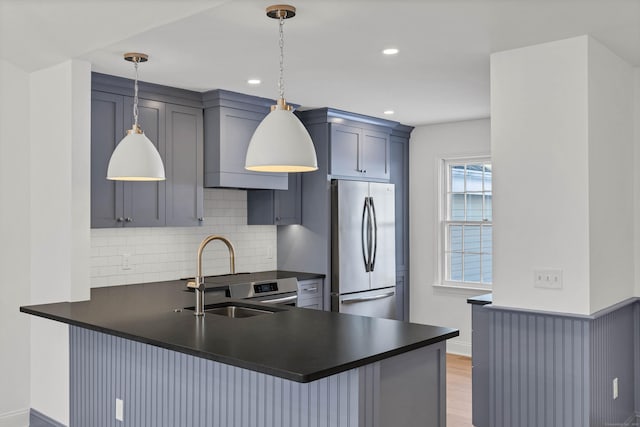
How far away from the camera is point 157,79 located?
13.8ft

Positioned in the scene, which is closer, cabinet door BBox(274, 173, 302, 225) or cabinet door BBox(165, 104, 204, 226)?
cabinet door BBox(165, 104, 204, 226)

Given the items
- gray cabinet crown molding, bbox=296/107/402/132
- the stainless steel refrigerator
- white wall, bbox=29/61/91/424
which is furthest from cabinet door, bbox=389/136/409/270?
white wall, bbox=29/61/91/424

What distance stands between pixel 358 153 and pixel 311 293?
147 cm

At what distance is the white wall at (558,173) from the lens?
10.8 feet

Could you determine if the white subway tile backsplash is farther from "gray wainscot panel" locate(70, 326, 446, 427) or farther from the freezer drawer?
"gray wainscot panel" locate(70, 326, 446, 427)

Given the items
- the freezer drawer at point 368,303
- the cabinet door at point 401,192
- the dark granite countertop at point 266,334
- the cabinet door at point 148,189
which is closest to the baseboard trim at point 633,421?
the dark granite countertop at point 266,334

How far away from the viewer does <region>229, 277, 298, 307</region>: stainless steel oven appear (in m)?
4.51

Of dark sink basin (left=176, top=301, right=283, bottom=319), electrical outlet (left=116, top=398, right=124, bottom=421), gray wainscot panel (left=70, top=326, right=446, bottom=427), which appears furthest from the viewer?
dark sink basin (left=176, top=301, right=283, bottom=319)

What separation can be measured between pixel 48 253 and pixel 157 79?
142cm

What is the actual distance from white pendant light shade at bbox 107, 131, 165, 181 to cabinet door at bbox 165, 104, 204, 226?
1.24 metres

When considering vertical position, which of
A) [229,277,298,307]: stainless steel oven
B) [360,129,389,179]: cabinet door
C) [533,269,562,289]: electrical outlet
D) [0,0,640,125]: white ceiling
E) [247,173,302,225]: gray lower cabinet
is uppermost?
[0,0,640,125]: white ceiling

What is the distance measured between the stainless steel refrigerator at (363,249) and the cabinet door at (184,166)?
1342 mm

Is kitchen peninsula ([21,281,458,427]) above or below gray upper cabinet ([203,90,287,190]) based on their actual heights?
below

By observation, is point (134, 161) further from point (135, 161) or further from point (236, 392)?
point (236, 392)
